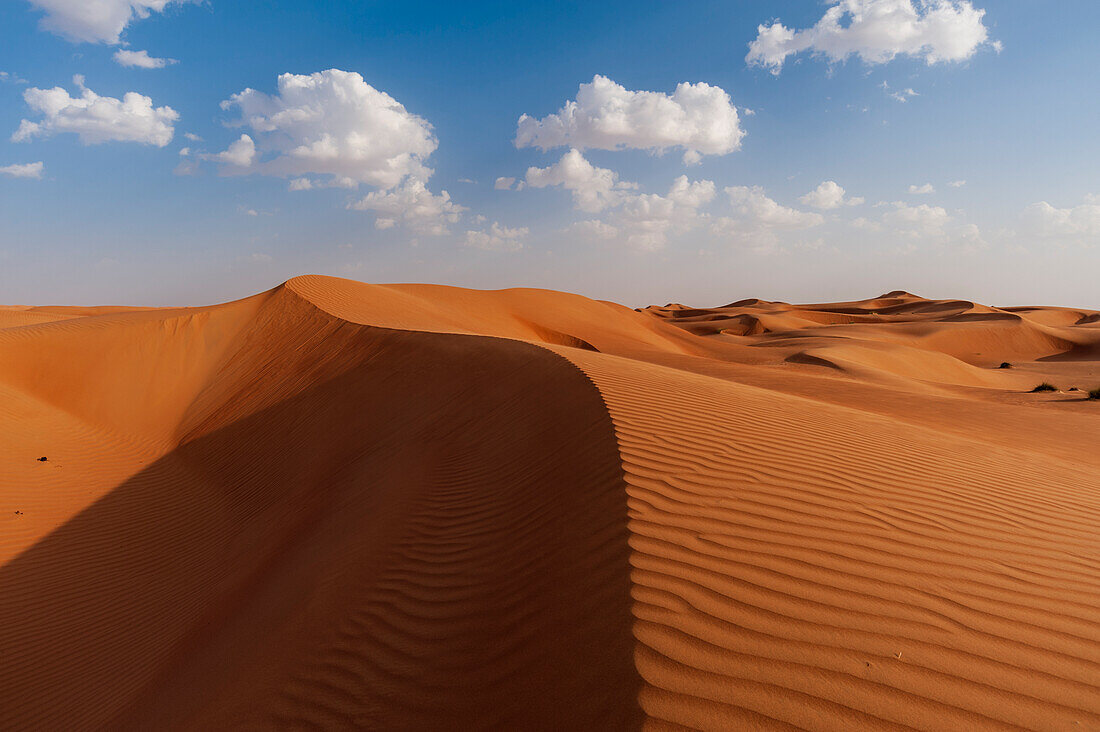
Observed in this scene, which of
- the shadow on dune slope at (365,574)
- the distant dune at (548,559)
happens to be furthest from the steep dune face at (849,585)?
the shadow on dune slope at (365,574)

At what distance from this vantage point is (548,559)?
325 cm

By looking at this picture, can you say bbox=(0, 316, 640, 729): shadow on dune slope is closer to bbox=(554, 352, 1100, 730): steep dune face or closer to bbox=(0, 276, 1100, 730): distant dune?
bbox=(0, 276, 1100, 730): distant dune

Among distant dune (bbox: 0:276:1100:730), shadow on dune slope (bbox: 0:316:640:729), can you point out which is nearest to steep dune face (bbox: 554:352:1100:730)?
distant dune (bbox: 0:276:1100:730)

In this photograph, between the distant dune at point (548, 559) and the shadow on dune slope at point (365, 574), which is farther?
the shadow on dune slope at point (365, 574)

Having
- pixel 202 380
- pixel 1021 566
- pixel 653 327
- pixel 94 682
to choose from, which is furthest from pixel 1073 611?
pixel 653 327

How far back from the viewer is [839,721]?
2.01 m

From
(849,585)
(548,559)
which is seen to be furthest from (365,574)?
(849,585)

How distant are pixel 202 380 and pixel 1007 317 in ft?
156

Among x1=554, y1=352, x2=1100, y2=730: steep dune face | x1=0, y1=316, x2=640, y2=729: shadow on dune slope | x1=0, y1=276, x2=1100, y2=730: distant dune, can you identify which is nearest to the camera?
x1=554, y1=352, x2=1100, y2=730: steep dune face

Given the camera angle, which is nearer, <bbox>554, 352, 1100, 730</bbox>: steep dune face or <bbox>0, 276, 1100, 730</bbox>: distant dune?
<bbox>554, 352, 1100, 730</bbox>: steep dune face

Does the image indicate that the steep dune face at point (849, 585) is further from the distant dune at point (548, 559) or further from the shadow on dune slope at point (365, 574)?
the shadow on dune slope at point (365, 574)

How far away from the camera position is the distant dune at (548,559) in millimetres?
2305

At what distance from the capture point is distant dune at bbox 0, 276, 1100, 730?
2305 millimetres

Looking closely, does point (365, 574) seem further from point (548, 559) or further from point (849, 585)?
point (849, 585)
